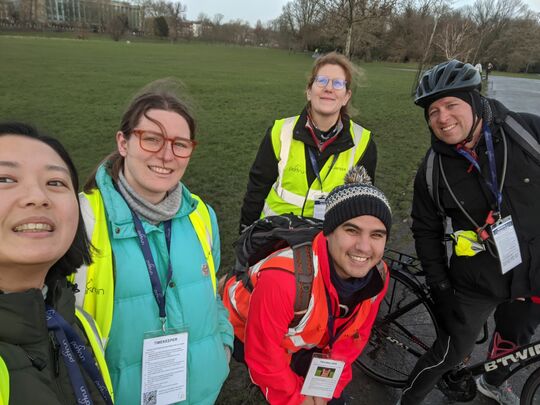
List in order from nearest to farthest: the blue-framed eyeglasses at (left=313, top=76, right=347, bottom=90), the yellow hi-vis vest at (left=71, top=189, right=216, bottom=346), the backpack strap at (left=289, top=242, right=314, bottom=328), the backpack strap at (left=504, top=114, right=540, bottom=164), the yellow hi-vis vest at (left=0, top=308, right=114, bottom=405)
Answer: the yellow hi-vis vest at (left=0, top=308, right=114, bottom=405) < the yellow hi-vis vest at (left=71, top=189, right=216, bottom=346) < the backpack strap at (left=289, top=242, right=314, bottom=328) < the backpack strap at (left=504, top=114, right=540, bottom=164) < the blue-framed eyeglasses at (left=313, top=76, right=347, bottom=90)

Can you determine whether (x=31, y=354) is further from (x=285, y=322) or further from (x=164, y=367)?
(x=285, y=322)

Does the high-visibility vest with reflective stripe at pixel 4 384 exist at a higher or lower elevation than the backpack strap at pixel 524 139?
lower

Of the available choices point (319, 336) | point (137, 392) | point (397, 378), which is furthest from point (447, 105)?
point (137, 392)

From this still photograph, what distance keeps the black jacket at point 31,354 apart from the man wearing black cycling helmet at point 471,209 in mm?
2214

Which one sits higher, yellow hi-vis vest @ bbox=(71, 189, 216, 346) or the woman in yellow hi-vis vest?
the woman in yellow hi-vis vest

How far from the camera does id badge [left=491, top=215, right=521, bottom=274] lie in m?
2.19

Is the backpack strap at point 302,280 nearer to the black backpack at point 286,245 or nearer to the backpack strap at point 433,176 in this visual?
the black backpack at point 286,245

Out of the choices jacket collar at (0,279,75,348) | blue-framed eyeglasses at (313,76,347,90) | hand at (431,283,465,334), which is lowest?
hand at (431,283,465,334)

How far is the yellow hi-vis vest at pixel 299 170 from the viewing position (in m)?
2.74

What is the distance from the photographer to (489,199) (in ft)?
7.40

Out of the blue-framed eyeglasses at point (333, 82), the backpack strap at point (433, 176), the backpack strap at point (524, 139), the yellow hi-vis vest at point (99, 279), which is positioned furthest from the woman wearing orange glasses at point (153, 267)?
the backpack strap at point (524, 139)

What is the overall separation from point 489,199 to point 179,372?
203cm

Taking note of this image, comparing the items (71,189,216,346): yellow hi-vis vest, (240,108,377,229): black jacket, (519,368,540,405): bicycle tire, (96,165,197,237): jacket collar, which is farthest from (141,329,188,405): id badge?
(519,368,540,405): bicycle tire

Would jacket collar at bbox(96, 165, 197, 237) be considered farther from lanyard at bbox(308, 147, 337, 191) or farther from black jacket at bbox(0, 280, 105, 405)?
lanyard at bbox(308, 147, 337, 191)
